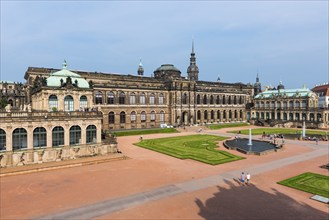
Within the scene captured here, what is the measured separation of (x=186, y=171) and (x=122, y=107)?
149ft

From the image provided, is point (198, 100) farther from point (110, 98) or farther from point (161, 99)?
point (110, 98)

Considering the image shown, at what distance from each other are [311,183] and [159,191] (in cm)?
1645

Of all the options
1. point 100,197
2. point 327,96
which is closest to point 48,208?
point 100,197

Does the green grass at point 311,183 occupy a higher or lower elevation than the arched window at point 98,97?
lower

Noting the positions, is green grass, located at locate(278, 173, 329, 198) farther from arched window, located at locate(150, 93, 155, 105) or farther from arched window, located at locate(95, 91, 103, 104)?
arched window, located at locate(150, 93, 155, 105)

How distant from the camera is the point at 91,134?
1519 inches

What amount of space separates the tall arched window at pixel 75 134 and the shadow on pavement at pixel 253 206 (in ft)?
76.7

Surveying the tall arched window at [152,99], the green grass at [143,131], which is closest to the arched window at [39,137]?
the green grass at [143,131]

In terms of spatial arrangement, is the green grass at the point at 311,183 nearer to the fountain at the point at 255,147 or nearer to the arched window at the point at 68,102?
the fountain at the point at 255,147

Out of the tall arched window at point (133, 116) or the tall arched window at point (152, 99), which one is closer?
the tall arched window at point (133, 116)

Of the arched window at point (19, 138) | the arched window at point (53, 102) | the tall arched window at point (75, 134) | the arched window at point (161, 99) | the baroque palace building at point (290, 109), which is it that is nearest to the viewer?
the arched window at point (19, 138)

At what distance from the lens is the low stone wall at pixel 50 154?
104 ft

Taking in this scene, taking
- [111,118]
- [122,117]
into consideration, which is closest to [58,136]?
[111,118]

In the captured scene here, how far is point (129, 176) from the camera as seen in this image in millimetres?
28031
